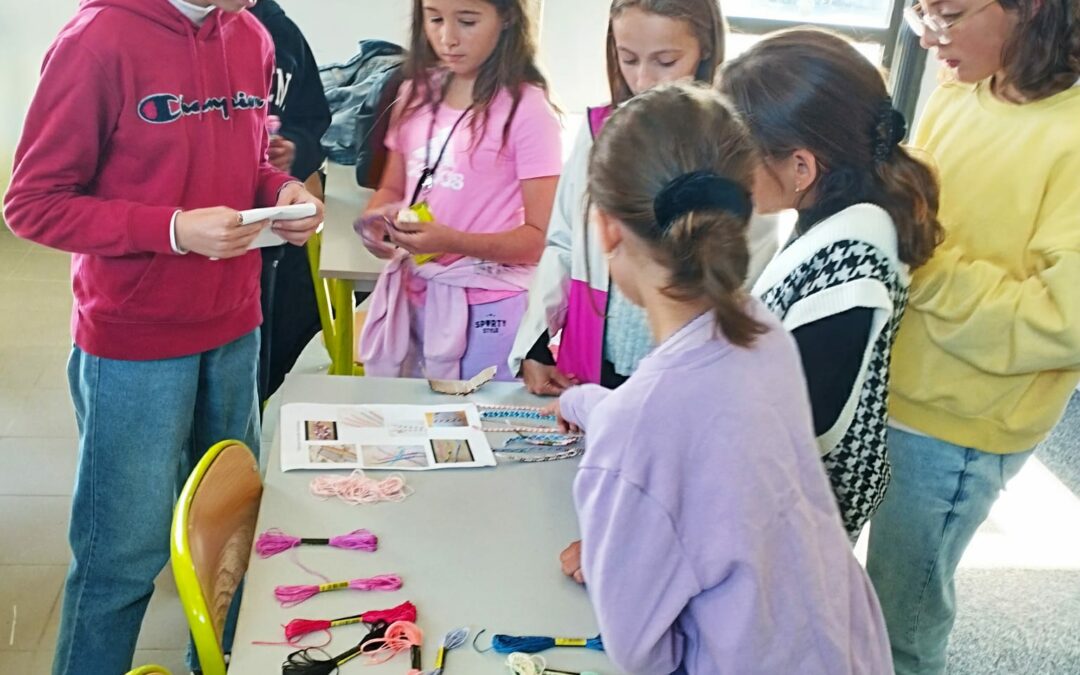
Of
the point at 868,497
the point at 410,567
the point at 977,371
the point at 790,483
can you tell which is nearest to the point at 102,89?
the point at 410,567

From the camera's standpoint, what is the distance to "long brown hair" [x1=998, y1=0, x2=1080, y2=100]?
55.4 inches

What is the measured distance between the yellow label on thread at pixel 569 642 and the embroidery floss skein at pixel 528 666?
0.11 feet

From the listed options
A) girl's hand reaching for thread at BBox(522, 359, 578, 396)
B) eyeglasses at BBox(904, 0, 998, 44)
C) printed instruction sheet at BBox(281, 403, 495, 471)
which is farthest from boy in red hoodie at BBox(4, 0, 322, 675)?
eyeglasses at BBox(904, 0, 998, 44)

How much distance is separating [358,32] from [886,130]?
139 inches

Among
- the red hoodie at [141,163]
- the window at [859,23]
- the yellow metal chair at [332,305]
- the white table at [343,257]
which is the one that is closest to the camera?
the red hoodie at [141,163]

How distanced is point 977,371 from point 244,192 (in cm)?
118

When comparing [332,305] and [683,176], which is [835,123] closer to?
[683,176]

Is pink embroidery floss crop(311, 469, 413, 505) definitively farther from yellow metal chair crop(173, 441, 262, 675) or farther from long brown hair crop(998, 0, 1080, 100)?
long brown hair crop(998, 0, 1080, 100)

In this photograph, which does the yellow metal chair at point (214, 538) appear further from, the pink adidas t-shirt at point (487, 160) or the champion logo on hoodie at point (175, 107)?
the pink adidas t-shirt at point (487, 160)

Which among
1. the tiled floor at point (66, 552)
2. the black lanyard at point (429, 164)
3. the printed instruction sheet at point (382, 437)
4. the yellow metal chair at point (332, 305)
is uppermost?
the black lanyard at point (429, 164)

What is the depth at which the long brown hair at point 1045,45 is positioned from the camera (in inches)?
55.4

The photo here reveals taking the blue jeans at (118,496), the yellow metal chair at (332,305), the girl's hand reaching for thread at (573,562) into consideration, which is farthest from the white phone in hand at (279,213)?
the yellow metal chair at (332,305)

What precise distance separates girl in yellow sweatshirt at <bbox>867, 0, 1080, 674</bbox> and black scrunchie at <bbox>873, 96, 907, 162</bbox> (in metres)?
0.24

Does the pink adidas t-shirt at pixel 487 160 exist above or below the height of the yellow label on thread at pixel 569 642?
above
